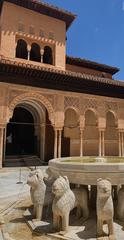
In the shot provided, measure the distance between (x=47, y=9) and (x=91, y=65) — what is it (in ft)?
21.2

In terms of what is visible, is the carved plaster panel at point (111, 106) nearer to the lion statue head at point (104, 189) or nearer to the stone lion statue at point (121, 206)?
the stone lion statue at point (121, 206)

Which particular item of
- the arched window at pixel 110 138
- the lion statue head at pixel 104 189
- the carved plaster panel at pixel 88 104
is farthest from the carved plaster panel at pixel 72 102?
the lion statue head at pixel 104 189

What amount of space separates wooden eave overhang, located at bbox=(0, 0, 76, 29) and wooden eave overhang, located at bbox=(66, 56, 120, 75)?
10.1 ft

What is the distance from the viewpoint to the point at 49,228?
11.4 ft

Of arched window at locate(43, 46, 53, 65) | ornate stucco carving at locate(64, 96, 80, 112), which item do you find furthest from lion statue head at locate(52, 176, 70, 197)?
arched window at locate(43, 46, 53, 65)

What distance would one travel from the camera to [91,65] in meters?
18.4

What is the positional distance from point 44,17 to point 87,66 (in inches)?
239

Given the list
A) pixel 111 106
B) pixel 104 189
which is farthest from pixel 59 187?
pixel 111 106

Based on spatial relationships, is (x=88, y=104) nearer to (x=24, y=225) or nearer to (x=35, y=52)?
(x=35, y=52)

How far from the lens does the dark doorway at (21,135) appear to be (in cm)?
1614

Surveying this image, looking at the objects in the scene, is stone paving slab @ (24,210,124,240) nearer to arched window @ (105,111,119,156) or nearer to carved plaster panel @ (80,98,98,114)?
carved plaster panel @ (80,98,98,114)

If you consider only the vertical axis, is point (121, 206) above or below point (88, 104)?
below

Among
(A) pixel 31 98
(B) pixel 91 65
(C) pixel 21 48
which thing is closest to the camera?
(A) pixel 31 98

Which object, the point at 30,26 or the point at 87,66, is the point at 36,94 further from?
the point at 87,66
